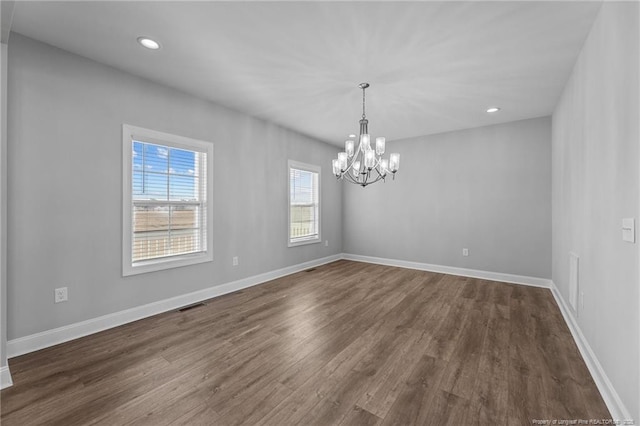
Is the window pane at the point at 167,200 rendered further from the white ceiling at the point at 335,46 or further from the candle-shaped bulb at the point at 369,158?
the candle-shaped bulb at the point at 369,158

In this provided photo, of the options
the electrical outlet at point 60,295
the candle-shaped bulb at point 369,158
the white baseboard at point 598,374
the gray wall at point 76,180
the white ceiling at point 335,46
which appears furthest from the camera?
the candle-shaped bulb at point 369,158

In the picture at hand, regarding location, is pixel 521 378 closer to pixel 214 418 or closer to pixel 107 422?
pixel 214 418

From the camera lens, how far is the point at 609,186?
171 cm

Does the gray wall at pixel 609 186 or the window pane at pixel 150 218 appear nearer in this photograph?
the gray wall at pixel 609 186

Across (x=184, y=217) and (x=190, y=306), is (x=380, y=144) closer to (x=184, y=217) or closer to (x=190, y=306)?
(x=184, y=217)

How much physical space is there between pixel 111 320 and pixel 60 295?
0.51 metres

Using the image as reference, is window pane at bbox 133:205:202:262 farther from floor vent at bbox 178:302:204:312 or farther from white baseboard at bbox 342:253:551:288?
white baseboard at bbox 342:253:551:288

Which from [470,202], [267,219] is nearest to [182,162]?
[267,219]

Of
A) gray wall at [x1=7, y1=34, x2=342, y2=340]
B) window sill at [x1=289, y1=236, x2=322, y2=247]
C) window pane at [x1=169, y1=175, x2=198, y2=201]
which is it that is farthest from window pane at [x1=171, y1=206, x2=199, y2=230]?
window sill at [x1=289, y1=236, x2=322, y2=247]

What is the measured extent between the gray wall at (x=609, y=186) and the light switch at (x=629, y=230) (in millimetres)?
35

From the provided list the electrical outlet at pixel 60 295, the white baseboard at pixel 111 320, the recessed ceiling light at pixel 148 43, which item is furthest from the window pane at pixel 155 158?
the white baseboard at pixel 111 320

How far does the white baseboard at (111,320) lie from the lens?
219 centimetres

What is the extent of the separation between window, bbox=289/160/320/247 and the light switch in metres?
4.09

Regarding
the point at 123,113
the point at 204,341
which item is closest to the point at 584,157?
the point at 204,341
